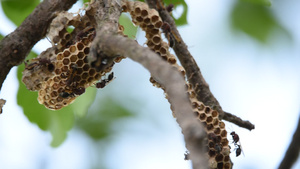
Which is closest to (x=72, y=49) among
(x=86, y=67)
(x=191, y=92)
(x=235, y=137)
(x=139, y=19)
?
(x=86, y=67)

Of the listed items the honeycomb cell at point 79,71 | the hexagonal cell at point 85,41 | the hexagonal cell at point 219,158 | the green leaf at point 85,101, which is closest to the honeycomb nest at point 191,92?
the hexagonal cell at point 219,158

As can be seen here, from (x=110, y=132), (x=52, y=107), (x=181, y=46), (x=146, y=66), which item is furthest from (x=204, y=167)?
(x=110, y=132)

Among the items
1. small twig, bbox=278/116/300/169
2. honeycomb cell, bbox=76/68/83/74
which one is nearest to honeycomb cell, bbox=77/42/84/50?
honeycomb cell, bbox=76/68/83/74

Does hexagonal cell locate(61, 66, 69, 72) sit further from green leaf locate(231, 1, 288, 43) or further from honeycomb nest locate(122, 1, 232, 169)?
green leaf locate(231, 1, 288, 43)

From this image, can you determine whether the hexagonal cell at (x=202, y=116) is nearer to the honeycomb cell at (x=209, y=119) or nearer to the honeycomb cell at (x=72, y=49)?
the honeycomb cell at (x=209, y=119)

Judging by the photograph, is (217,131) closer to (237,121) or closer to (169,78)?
(237,121)
